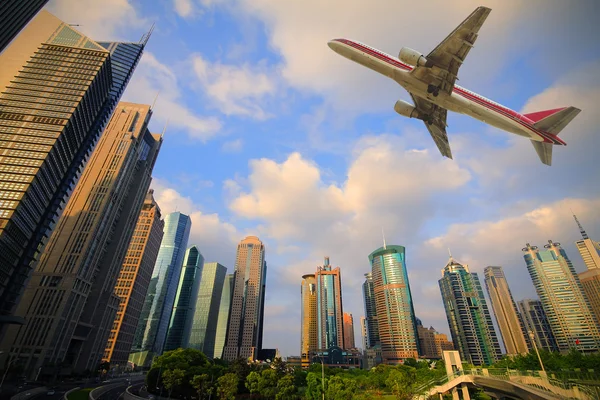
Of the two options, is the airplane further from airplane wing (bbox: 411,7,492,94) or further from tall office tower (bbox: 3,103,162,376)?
tall office tower (bbox: 3,103,162,376)

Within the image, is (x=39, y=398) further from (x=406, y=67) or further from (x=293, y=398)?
(x=406, y=67)

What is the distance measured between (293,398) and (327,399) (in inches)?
253

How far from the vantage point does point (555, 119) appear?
3722cm

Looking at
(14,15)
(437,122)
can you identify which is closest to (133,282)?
(14,15)

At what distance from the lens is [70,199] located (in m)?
122

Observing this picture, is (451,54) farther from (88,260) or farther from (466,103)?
(88,260)

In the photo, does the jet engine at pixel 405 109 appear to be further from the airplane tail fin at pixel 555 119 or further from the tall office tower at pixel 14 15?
the tall office tower at pixel 14 15

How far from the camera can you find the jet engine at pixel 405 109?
4664 centimetres

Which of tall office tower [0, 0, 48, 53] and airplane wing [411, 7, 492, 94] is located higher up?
tall office tower [0, 0, 48, 53]

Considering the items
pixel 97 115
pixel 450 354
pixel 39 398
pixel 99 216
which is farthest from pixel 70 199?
pixel 450 354

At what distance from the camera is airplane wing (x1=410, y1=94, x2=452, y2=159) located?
4616 centimetres

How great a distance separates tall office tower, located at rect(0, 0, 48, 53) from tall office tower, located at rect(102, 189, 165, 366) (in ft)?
340

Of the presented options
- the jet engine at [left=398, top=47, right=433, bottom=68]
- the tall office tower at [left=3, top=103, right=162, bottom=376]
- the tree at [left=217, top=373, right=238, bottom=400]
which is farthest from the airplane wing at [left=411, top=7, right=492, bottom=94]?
the tall office tower at [left=3, top=103, right=162, bottom=376]

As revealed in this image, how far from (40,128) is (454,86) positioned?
12205 cm
